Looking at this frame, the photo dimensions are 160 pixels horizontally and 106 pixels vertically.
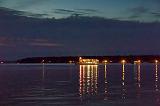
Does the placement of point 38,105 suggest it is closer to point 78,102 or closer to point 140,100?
point 78,102

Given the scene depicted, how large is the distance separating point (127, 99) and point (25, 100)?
8.63m

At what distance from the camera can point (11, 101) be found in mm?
36906

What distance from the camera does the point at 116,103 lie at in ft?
115

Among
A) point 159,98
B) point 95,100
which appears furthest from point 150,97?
point 95,100

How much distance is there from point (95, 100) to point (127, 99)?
9.45 ft

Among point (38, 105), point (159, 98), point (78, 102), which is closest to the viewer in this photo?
point (38, 105)

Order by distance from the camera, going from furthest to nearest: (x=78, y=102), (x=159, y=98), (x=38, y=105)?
(x=159, y=98), (x=78, y=102), (x=38, y=105)

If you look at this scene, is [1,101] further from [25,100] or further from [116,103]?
[116,103]

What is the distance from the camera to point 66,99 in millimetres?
38469

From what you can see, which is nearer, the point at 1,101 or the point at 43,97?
the point at 1,101

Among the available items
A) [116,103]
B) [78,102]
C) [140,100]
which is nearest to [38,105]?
[78,102]

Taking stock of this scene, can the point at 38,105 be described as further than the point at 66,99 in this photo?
No

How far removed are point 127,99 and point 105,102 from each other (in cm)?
306

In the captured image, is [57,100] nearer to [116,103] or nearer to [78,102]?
[78,102]
